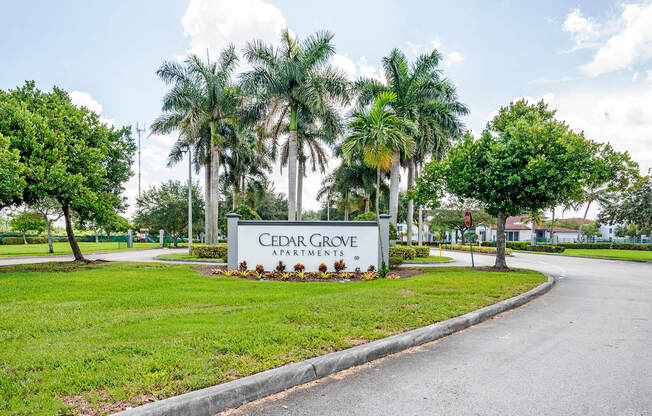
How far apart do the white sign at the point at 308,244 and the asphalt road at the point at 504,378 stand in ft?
23.7

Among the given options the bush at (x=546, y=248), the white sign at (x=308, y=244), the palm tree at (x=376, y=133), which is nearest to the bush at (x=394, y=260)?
the palm tree at (x=376, y=133)

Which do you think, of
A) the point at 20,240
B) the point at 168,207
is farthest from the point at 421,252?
the point at 20,240

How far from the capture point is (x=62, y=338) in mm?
5211

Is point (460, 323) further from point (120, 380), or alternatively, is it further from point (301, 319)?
point (120, 380)

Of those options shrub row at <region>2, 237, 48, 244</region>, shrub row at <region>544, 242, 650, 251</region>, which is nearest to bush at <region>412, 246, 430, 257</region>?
shrub row at <region>544, 242, 650, 251</region>

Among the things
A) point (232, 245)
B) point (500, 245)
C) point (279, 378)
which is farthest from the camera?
point (500, 245)

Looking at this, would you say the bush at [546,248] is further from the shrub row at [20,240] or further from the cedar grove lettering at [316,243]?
the shrub row at [20,240]

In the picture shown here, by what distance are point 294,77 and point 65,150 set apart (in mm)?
11182

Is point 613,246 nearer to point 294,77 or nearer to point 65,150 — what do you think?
point 294,77

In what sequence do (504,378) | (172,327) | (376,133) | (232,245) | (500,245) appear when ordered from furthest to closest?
1. (500,245)
2. (232,245)
3. (376,133)
4. (172,327)
5. (504,378)

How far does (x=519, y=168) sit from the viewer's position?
14.6 meters

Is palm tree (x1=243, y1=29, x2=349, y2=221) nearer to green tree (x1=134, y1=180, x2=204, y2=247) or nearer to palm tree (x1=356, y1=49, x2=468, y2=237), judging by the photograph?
palm tree (x1=356, y1=49, x2=468, y2=237)

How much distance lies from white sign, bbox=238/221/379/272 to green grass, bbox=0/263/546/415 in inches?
116

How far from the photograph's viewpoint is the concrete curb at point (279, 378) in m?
3.26
